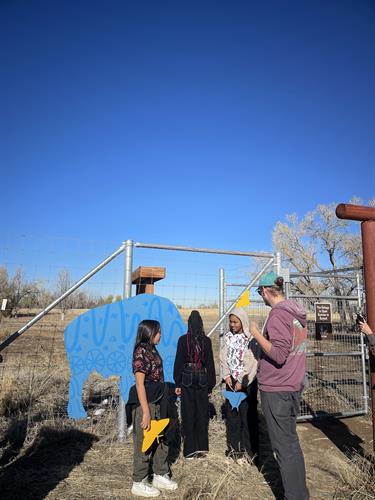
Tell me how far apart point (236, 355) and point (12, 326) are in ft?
57.4

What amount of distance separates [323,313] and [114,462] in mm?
3817

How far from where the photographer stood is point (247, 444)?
4441mm

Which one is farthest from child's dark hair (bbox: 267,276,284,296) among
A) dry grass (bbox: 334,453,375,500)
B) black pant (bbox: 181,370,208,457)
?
dry grass (bbox: 334,453,375,500)

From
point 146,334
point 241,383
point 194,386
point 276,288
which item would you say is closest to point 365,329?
point 276,288

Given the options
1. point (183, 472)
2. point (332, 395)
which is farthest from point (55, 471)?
point (332, 395)

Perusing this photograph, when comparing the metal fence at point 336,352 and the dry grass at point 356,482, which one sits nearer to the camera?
the dry grass at point 356,482

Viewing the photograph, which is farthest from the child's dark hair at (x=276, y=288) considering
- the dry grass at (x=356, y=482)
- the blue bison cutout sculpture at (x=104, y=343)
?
the blue bison cutout sculpture at (x=104, y=343)

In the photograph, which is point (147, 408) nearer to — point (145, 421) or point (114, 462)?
point (145, 421)

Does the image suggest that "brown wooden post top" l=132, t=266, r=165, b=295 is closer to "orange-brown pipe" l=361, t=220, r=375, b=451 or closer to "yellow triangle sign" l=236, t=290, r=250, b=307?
"yellow triangle sign" l=236, t=290, r=250, b=307

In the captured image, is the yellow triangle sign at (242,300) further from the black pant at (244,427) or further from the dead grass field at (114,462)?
the dead grass field at (114,462)

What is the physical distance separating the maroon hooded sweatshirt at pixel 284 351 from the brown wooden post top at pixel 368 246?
132 cm

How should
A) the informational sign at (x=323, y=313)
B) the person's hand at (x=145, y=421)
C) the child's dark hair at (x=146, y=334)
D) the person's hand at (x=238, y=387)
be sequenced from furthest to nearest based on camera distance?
1. the informational sign at (x=323, y=313)
2. the person's hand at (x=238, y=387)
3. the child's dark hair at (x=146, y=334)
4. the person's hand at (x=145, y=421)

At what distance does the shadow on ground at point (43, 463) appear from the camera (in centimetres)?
351

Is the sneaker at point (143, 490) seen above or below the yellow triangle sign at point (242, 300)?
below
